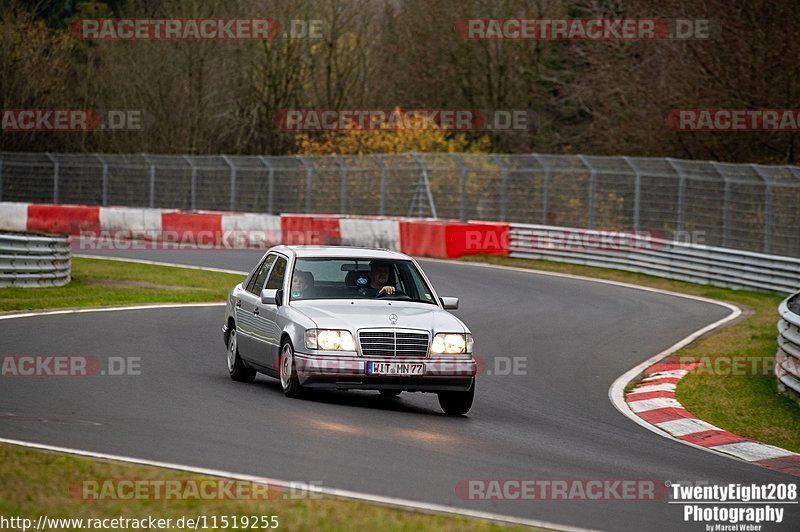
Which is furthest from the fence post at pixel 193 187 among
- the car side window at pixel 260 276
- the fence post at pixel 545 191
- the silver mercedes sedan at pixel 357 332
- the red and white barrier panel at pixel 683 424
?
the silver mercedes sedan at pixel 357 332

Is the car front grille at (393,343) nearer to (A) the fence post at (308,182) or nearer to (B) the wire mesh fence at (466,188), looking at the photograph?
(B) the wire mesh fence at (466,188)

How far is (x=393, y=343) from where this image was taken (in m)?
11.5

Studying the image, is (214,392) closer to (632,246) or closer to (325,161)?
(632,246)

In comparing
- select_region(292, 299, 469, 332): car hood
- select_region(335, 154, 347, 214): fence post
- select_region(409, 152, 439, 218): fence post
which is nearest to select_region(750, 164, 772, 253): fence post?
select_region(409, 152, 439, 218): fence post

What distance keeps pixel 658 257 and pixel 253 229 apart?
12.3 metres

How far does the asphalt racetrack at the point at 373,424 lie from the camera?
8320 mm

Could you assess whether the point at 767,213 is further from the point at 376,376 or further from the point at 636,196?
the point at 376,376

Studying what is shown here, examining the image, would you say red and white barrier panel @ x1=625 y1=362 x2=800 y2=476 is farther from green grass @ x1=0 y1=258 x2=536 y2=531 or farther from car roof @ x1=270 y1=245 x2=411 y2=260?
green grass @ x1=0 y1=258 x2=536 y2=531

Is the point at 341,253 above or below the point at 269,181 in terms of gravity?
below

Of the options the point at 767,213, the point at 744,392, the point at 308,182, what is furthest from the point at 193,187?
the point at 744,392

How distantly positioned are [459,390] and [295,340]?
1493 mm

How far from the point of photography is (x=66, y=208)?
40656 mm

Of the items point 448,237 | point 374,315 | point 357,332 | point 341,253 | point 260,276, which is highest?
point 341,253

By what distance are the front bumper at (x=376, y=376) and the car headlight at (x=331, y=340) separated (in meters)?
0.09
